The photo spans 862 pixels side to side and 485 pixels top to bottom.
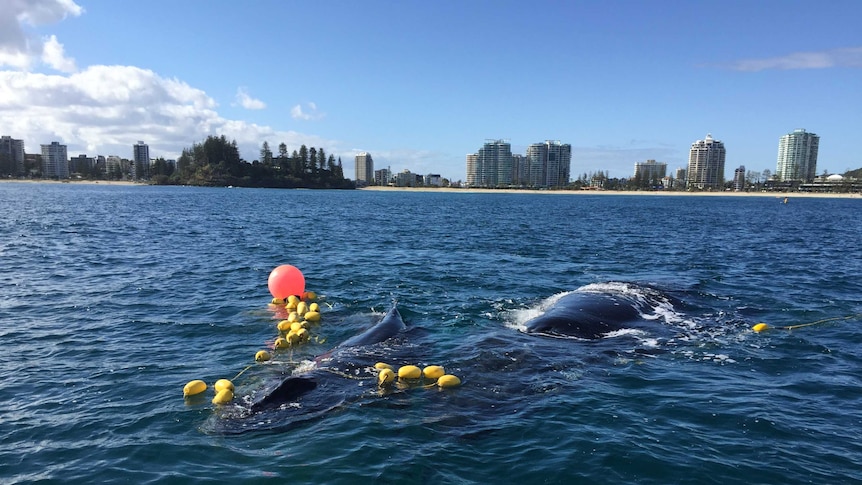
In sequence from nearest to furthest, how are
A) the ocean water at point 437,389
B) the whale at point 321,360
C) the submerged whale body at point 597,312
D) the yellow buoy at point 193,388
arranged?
1. the ocean water at point 437,389
2. the whale at point 321,360
3. the yellow buoy at point 193,388
4. the submerged whale body at point 597,312

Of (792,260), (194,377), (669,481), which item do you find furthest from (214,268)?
(792,260)

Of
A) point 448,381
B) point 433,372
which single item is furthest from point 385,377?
point 448,381

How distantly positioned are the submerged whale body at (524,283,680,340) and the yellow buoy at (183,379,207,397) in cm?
978

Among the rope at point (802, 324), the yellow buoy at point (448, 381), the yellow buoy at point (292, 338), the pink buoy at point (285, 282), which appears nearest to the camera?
the yellow buoy at point (448, 381)

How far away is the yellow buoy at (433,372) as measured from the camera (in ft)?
40.7

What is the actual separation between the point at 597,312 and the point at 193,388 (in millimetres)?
13206

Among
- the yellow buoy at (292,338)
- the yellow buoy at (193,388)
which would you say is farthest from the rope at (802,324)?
the yellow buoy at (193,388)

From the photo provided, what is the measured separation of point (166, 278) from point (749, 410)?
80.8 feet

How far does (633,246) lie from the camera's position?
4141 cm

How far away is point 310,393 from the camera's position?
1165 cm

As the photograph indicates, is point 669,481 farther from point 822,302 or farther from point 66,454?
point 822,302

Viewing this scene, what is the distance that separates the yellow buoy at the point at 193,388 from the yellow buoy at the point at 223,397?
721mm

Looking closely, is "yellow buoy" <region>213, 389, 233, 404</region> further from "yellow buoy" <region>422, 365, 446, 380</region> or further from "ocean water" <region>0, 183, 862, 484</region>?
"yellow buoy" <region>422, 365, 446, 380</region>

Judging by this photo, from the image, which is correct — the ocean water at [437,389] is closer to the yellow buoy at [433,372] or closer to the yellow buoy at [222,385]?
the yellow buoy at [222,385]
